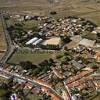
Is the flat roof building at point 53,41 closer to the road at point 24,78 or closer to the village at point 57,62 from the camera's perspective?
the village at point 57,62

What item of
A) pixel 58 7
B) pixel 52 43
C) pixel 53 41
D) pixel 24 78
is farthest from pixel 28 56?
pixel 58 7

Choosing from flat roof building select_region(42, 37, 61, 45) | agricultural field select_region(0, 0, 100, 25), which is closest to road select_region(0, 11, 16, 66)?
flat roof building select_region(42, 37, 61, 45)

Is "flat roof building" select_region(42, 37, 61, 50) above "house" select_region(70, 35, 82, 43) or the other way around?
the other way around

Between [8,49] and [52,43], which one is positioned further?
[52,43]

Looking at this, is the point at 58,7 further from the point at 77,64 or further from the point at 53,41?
the point at 77,64

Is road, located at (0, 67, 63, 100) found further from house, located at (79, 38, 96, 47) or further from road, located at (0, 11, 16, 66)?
house, located at (79, 38, 96, 47)
